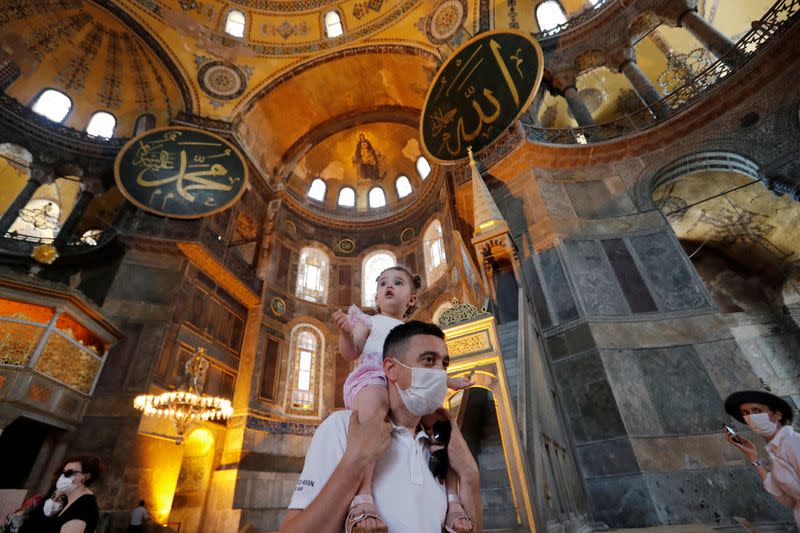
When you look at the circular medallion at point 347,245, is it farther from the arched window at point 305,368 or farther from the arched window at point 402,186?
Result: the arched window at point 305,368

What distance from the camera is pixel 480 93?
32.8 feet

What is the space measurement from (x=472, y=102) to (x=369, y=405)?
34.1 feet

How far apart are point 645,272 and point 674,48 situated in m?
10.8

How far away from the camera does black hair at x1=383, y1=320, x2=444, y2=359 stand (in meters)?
1.32

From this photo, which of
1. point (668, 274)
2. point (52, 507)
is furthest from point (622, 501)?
point (52, 507)

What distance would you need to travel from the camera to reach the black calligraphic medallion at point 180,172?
37.3 feet

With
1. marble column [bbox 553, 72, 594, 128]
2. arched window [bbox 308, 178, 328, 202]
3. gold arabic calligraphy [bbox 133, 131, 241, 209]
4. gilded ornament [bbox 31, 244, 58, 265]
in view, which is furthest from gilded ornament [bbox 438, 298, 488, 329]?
arched window [bbox 308, 178, 328, 202]

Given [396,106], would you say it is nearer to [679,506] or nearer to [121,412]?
[121,412]

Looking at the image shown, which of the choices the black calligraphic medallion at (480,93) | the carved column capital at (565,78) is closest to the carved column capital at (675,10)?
the carved column capital at (565,78)

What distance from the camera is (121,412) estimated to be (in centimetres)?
826

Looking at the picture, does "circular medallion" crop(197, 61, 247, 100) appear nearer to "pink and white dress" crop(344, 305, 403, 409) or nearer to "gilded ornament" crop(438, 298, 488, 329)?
"gilded ornament" crop(438, 298, 488, 329)

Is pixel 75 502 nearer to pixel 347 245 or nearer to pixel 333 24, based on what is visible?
pixel 347 245

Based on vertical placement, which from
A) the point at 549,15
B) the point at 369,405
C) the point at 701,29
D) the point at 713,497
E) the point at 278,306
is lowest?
the point at 713,497

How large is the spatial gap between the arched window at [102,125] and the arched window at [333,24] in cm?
954
